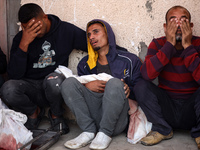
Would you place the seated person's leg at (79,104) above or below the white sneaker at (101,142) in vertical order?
above

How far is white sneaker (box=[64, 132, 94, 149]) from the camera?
2314mm

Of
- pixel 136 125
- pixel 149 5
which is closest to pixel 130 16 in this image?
A: pixel 149 5

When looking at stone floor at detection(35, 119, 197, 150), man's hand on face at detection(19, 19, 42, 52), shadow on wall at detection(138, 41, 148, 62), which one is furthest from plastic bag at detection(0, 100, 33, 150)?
shadow on wall at detection(138, 41, 148, 62)

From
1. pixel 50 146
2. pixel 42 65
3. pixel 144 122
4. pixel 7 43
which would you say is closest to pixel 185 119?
pixel 144 122

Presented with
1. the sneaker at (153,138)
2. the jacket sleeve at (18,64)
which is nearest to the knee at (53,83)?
the jacket sleeve at (18,64)

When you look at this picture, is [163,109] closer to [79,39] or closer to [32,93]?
[79,39]

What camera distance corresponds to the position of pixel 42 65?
302cm

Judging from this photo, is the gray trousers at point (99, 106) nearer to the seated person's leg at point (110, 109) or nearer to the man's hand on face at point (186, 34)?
the seated person's leg at point (110, 109)

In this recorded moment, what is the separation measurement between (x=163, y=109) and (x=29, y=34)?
171 centimetres

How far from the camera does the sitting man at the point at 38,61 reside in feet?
9.03

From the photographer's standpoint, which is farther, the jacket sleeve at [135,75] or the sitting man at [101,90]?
the jacket sleeve at [135,75]

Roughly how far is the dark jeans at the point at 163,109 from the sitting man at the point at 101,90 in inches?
6.7

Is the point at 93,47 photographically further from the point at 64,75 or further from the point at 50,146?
the point at 50,146

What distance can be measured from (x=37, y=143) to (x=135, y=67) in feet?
4.36
